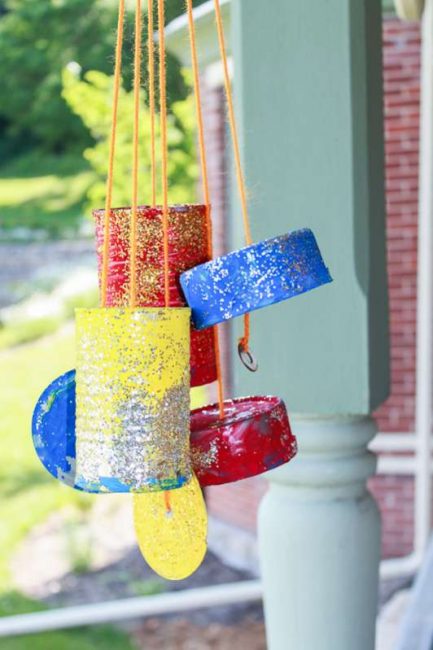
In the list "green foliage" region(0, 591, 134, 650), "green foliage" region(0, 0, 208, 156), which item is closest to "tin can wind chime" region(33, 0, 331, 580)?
"green foliage" region(0, 591, 134, 650)

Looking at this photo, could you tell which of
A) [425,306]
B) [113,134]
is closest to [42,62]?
[425,306]

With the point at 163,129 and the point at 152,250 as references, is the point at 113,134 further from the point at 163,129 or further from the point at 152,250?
the point at 152,250

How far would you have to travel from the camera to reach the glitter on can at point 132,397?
994 millimetres

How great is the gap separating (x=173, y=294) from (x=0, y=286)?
12.3m

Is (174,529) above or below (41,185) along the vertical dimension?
below

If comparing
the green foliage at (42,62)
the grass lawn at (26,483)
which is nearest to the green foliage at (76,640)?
the grass lawn at (26,483)

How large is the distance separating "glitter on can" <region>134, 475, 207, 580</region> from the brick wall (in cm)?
397

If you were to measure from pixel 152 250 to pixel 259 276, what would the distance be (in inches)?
5.6

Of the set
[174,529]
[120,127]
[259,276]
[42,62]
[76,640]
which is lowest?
[76,640]

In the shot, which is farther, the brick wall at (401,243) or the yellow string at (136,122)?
the brick wall at (401,243)

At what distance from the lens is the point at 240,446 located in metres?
1.12

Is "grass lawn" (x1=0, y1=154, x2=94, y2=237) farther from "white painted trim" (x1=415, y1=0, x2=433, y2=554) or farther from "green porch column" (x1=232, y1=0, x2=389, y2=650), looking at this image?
"green porch column" (x1=232, y1=0, x2=389, y2=650)

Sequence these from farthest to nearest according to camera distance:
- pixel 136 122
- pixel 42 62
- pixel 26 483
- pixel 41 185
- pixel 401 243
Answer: pixel 41 185 → pixel 42 62 → pixel 26 483 → pixel 401 243 → pixel 136 122

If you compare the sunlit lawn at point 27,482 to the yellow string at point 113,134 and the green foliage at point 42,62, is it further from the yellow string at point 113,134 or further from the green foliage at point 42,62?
the yellow string at point 113,134
